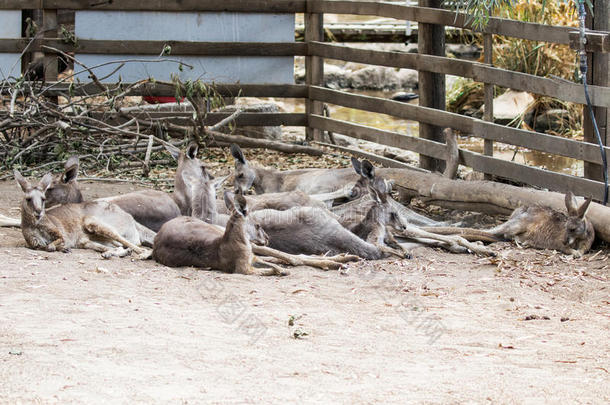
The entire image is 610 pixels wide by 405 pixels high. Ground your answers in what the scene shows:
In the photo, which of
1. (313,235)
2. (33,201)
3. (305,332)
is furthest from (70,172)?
(305,332)

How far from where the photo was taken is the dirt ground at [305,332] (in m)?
3.61

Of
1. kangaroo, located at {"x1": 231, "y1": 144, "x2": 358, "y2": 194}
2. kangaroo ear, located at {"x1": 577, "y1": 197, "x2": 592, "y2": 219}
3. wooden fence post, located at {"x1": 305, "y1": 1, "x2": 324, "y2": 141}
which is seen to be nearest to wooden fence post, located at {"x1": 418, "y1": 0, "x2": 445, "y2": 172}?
kangaroo, located at {"x1": 231, "y1": 144, "x2": 358, "y2": 194}

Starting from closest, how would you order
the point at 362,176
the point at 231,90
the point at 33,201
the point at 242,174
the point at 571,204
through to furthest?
the point at 33,201 < the point at 571,204 < the point at 362,176 < the point at 242,174 < the point at 231,90

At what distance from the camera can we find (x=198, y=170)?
23.2ft

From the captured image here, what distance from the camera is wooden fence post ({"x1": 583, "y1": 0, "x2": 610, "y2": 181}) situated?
6.83 metres

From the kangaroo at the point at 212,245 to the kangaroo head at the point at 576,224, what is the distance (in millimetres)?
2246

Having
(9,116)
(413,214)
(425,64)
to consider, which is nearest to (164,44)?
(9,116)

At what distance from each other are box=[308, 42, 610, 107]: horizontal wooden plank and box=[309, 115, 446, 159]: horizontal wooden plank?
73 cm

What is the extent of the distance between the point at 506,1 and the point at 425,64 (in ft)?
7.27

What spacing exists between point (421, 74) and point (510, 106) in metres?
4.52

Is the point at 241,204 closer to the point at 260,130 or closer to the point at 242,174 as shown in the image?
the point at 242,174

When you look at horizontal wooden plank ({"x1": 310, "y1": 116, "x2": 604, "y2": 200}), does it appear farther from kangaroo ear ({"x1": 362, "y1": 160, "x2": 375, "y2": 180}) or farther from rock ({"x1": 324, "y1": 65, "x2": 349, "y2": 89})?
rock ({"x1": 324, "y1": 65, "x2": 349, "y2": 89})

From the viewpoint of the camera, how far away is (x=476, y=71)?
8148 mm

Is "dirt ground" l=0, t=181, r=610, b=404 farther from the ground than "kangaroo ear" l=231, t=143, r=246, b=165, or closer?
closer
